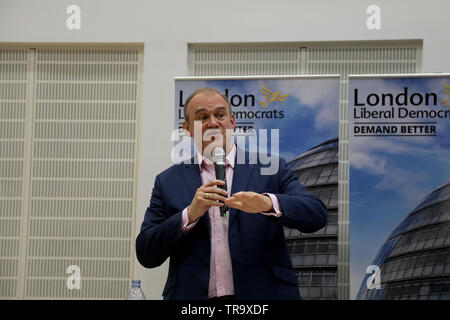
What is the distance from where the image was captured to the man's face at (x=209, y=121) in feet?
19.1

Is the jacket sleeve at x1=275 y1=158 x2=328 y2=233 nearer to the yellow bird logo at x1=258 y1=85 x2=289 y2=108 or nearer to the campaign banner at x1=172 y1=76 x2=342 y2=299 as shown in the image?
the campaign banner at x1=172 y1=76 x2=342 y2=299

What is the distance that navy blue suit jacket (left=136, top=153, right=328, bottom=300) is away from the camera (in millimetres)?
5348

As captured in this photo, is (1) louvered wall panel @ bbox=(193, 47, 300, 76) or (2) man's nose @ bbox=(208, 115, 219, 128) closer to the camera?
(2) man's nose @ bbox=(208, 115, 219, 128)

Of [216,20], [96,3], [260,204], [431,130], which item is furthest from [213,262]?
[96,3]

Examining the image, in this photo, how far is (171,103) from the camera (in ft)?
25.3

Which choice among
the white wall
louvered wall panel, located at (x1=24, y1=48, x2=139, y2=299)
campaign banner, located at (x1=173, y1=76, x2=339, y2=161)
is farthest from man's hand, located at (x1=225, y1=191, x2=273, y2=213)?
louvered wall panel, located at (x1=24, y1=48, x2=139, y2=299)

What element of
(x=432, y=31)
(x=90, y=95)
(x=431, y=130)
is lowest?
(x=431, y=130)

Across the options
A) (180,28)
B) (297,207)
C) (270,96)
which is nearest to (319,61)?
(270,96)

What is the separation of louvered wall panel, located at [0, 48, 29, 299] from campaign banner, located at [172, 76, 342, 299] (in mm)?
2229

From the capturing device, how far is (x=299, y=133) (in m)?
6.84

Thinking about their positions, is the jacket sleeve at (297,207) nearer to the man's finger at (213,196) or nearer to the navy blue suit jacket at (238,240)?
the navy blue suit jacket at (238,240)
